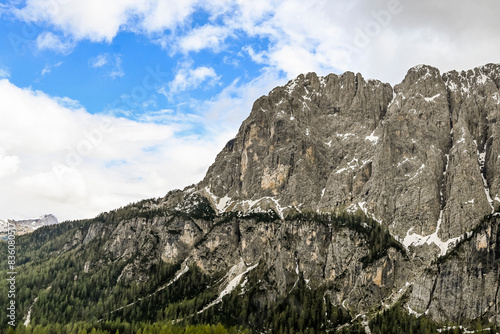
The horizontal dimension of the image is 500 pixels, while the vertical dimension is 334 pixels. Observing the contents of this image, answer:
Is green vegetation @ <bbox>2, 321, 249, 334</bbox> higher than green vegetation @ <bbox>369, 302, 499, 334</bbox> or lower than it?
higher

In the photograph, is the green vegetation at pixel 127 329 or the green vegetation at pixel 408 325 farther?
the green vegetation at pixel 408 325

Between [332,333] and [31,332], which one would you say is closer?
A: [31,332]

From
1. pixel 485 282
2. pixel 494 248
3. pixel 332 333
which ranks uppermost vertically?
pixel 494 248

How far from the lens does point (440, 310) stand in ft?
613

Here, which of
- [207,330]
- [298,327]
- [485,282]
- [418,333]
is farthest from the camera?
[298,327]

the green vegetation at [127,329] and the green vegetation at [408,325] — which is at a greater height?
the green vegetation at [127,329]

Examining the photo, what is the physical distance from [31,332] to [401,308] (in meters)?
177

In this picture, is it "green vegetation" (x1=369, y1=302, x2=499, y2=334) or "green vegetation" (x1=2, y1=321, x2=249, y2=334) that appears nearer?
"green vegetation" (x1=2, y1=321, x2=249, y2=334)

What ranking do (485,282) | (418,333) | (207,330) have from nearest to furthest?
(207,330) → (418,333) → (485,282)

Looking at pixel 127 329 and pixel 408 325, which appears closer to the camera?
pixel 408 325

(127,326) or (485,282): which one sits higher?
(485,282)

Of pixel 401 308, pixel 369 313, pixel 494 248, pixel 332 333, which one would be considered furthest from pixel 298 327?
pixel 494 248

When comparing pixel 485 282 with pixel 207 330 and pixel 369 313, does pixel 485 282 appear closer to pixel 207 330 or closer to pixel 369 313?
pixel 369 313

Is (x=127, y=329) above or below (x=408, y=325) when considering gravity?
above
